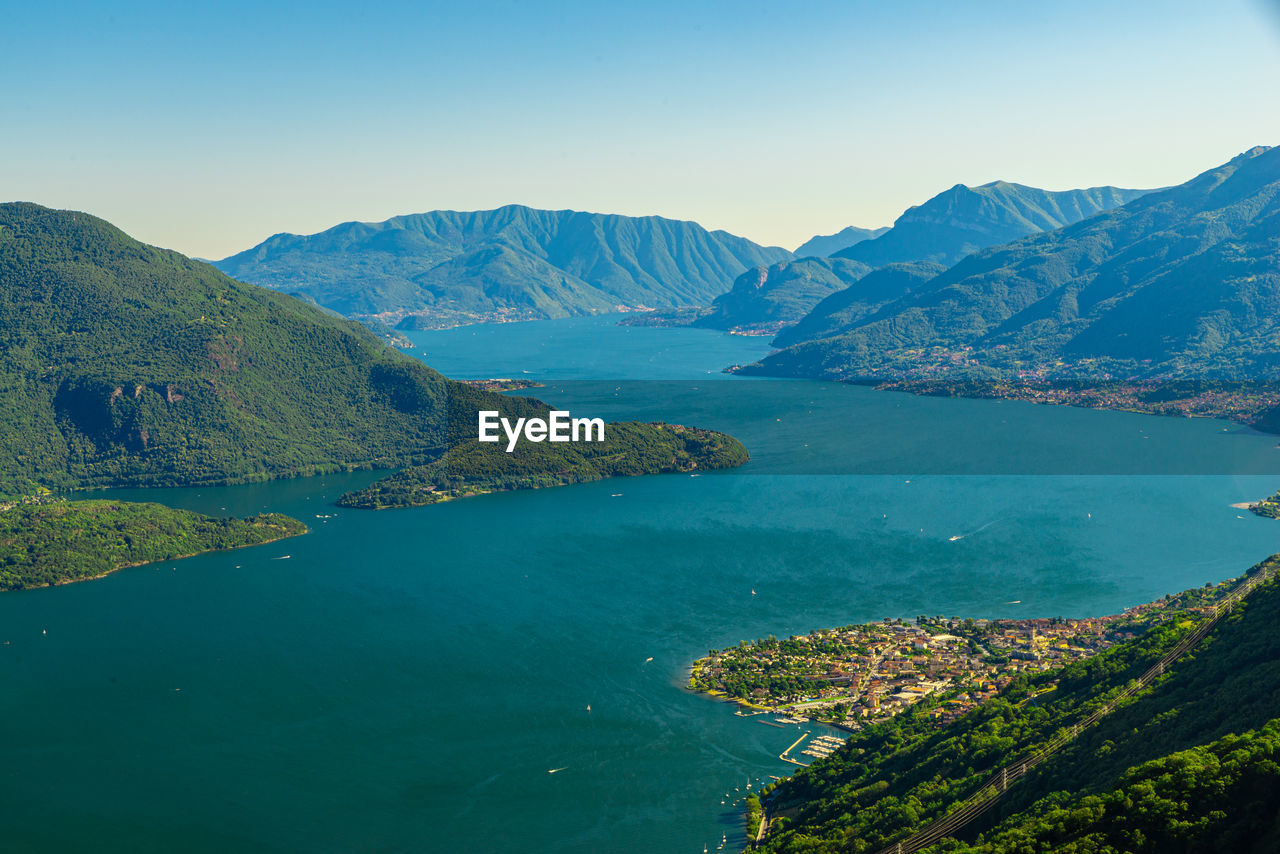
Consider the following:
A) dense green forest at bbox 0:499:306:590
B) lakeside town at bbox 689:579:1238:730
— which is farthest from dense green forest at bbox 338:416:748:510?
lakeside town at bbox 689:579:1238:730

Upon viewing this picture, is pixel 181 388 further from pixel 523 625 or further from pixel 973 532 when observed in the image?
pixel 973 532

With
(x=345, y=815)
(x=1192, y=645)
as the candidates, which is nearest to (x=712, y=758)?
(x=345, y=815)

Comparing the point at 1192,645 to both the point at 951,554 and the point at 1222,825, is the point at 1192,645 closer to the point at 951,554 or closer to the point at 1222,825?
the point at 1222,825

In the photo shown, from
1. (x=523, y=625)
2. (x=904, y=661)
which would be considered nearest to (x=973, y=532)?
(x=904, y=661)

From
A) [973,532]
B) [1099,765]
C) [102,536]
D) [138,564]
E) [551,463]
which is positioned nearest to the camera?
[1099,765]

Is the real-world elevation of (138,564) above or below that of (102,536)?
below

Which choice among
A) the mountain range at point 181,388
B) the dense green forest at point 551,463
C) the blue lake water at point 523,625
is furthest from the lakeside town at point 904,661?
the mountain range at point 181,388

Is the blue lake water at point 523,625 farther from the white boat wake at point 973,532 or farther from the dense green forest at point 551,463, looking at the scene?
the dense green forest at point 551,463

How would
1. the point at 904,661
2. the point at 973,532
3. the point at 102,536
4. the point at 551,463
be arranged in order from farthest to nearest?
the point at 551,463 < the point at 973,532 < the point at 102,536 < the point at 904,661
